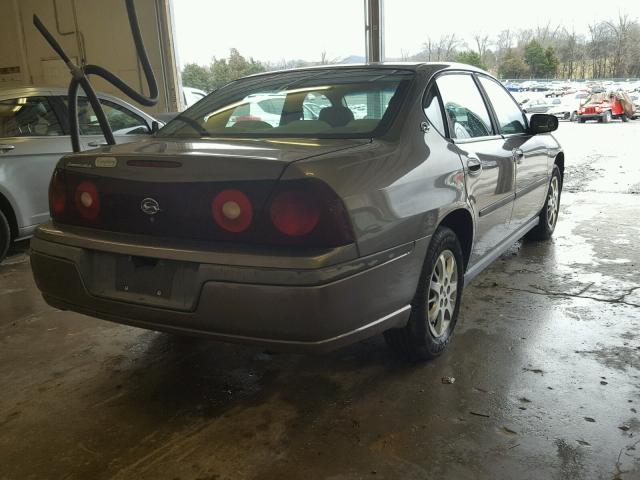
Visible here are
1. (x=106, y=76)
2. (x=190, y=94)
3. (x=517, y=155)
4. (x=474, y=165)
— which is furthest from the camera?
(x=190, y=94)

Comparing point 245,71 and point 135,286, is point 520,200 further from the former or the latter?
point 245,71

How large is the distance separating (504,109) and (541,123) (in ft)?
1.06

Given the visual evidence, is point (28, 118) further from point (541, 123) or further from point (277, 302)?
point (541, 123)

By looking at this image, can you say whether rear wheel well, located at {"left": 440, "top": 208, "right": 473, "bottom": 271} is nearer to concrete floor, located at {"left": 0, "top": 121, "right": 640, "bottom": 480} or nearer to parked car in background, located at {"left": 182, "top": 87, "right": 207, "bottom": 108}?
concrete floor, located at {"left": 0, "top": 121, "right": 640, "bottom": 480}

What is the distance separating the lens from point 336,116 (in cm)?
267

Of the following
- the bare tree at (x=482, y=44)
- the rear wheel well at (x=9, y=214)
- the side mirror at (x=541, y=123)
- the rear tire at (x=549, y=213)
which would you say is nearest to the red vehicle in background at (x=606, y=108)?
the bare tree at (x=482, y=44)

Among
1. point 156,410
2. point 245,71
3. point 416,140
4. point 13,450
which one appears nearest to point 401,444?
point 156,410

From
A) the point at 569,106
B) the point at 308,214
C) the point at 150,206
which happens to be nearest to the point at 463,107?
the point at 308,214

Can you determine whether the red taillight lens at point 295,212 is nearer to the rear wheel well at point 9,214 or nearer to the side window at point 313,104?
the side window at point 313,104

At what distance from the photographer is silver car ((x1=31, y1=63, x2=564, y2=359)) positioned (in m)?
1.96

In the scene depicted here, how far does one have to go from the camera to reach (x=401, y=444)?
7.00 feet

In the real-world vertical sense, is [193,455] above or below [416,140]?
below

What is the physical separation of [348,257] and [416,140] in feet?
2.58

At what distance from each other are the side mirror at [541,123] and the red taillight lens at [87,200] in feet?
9.90
